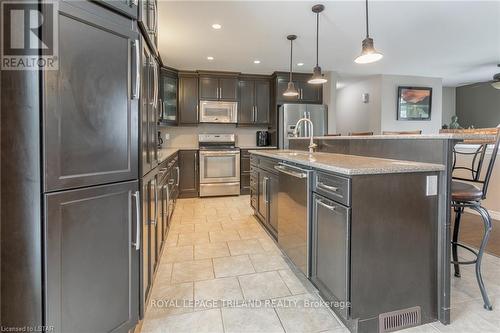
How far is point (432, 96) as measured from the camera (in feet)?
19.5

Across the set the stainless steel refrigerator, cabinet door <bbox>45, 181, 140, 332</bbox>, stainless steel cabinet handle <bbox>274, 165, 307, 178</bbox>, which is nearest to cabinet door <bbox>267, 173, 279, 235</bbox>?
stainless steel cabinet handle <bbox>274, 165, 307, 178</bbox>

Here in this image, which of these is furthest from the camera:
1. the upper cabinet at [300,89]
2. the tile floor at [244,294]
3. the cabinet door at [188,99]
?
the upper cabinet at [300,89]

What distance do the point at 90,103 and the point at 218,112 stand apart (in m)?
4.25

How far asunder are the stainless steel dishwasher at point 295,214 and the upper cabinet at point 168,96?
3304 millimetres

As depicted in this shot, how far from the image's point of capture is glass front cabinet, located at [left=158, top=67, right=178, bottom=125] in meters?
4.93

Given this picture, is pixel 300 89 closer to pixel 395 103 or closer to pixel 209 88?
pixel 209 88

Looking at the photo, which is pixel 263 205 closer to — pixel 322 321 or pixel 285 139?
pixel 322 321

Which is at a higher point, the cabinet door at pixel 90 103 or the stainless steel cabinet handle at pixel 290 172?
the cabinet door at pixel 90 103

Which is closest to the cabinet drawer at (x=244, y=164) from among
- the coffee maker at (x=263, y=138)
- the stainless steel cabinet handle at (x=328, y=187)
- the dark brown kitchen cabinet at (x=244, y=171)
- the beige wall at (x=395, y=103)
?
the dark brown kitchen cabinet at (x=244, y=171)

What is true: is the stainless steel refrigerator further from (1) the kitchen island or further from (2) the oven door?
(1) the kitchen island

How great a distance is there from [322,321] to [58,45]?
190 cm

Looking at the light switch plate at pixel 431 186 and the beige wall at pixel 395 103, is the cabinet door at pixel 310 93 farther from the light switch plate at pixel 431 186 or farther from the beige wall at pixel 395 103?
the light switch plate at pixel 431 186

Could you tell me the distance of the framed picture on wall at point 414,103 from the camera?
5703 mm

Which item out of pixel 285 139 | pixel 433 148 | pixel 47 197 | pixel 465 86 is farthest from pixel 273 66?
pixel 465 86
